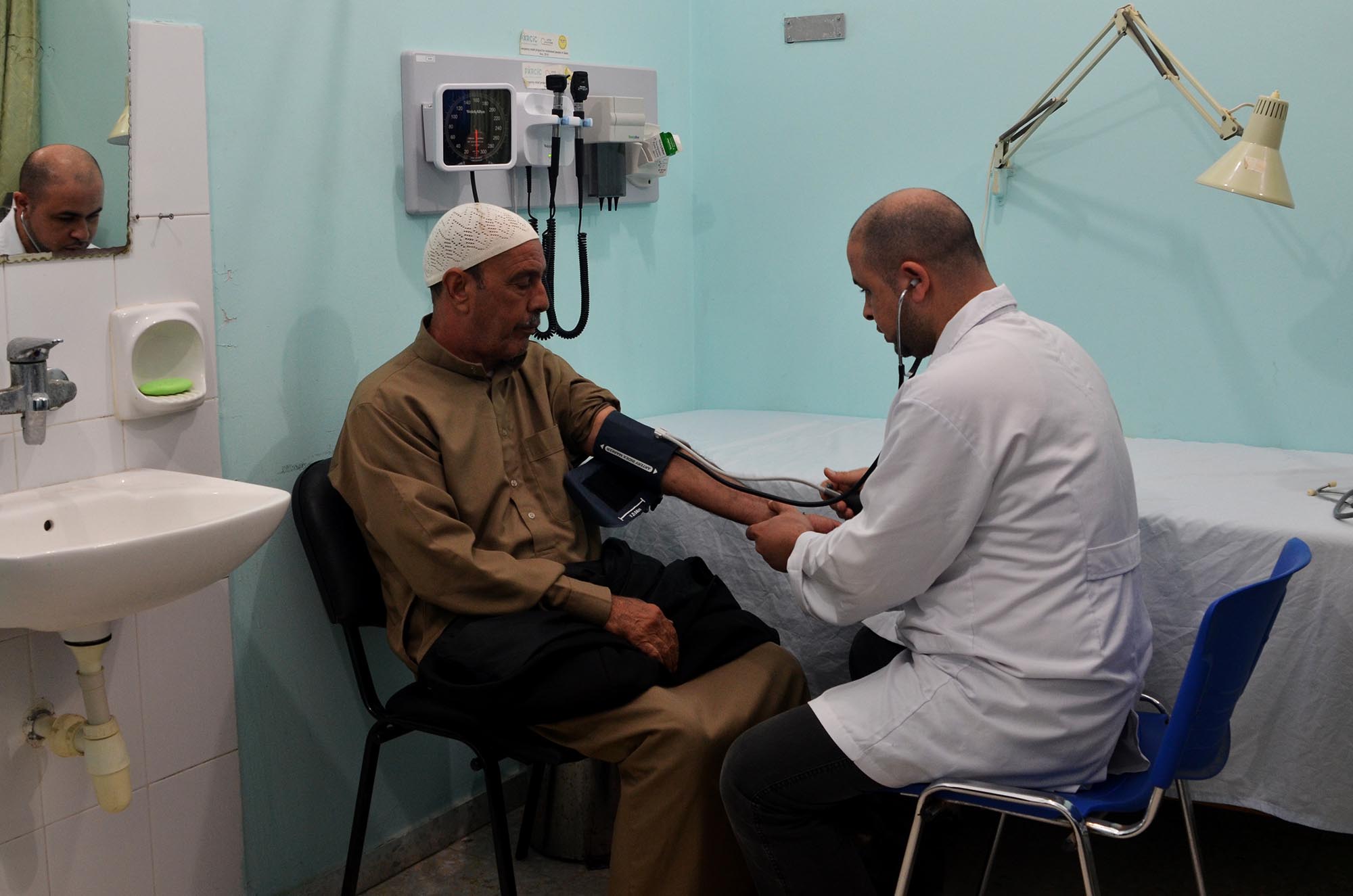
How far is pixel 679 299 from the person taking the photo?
311cm

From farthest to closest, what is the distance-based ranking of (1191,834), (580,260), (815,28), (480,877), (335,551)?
(815,28)
(580,260)
(480,877)
(335,551)
(1191,834)

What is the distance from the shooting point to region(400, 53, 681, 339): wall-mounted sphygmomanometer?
2.27 meters

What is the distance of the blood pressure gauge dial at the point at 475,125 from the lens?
7.41 feet

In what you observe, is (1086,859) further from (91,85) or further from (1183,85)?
(91,85)

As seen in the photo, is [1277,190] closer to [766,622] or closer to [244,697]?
[766,622]

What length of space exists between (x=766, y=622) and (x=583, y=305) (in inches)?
30.7

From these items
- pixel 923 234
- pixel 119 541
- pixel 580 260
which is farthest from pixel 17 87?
pixel 923 234

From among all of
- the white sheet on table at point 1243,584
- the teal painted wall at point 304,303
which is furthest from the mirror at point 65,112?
the white sheet on table at point 1243,584

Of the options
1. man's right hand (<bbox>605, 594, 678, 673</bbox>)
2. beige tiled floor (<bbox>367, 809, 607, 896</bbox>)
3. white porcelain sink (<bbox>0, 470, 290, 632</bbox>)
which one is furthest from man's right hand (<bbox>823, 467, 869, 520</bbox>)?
white porcelain sink (<bbox>0, 470, 290, 632</bbox>)

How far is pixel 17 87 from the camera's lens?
167cm

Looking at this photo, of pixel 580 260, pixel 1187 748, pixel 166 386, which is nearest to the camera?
pixel 1187 748

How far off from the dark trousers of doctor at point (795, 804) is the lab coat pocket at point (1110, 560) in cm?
41

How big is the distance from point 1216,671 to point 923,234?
2.30 feet

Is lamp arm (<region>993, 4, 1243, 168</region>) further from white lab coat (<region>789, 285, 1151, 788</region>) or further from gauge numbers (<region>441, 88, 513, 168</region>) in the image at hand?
gauge numbers (<region>441, 88, 513, 168</region>)
